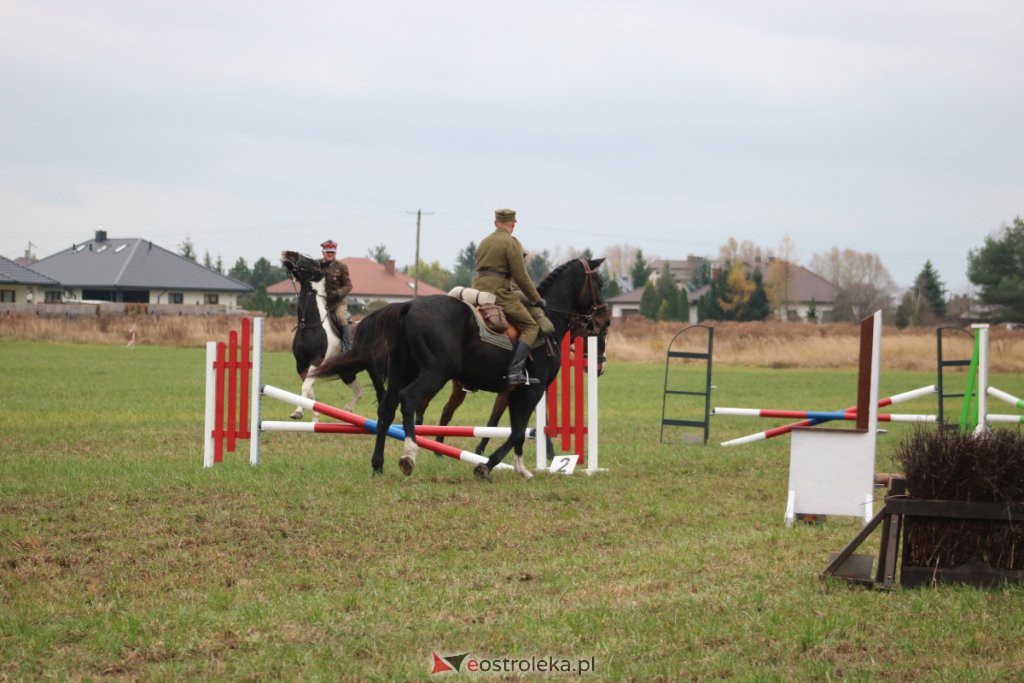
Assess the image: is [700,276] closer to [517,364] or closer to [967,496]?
[517,364]

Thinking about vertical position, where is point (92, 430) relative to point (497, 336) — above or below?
below

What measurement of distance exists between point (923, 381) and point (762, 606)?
98.7ft

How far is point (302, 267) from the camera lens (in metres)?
16.8

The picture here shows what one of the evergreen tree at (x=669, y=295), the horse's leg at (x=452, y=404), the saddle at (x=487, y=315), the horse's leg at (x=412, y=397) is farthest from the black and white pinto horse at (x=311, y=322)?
the evergreen tree at (x=669, y=295)

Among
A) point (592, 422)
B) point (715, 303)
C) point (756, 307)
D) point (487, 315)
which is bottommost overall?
point (592, 422)

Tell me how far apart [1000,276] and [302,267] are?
39572mm

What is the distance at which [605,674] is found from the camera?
461cm

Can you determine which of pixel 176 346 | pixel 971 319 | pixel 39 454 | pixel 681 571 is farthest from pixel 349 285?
pixel 971 319

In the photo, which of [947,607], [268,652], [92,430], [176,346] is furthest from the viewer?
[176,346]

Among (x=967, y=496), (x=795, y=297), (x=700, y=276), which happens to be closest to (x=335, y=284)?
(x=967, y=496)

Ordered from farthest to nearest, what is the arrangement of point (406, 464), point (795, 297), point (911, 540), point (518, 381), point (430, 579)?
point (795, 297), point (518, 381), point (406, 464), point (430, 579), point (911, 540)

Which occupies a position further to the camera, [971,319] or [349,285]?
[971,319]

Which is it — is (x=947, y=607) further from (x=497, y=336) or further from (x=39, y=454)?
(x=39, y=454)

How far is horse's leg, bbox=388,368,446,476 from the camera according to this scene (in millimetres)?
10375
